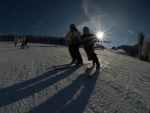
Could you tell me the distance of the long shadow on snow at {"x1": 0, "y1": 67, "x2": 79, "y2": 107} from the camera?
4524 mm

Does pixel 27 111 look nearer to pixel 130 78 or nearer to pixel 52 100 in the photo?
pixel 52 100

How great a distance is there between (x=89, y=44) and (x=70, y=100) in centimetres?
364

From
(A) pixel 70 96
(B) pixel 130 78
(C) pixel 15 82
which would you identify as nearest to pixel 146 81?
(B) pixel 130 78

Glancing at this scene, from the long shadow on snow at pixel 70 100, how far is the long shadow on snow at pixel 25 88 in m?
0.70

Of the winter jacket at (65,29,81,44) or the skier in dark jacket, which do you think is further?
the winter jacket at (65,29,81,44)

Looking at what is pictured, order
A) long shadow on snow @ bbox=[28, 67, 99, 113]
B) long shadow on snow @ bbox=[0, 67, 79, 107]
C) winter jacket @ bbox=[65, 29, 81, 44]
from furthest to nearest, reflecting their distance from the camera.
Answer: winter jacket @ bbox=[65, 29, 81, 44]
long shadow on snow @ bbox=[0, 67, 79, 107]
long shadow on snow @ bbox=[28, 67, 99, 113]

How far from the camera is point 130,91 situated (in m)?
4.96

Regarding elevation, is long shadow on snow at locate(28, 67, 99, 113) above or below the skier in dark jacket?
below

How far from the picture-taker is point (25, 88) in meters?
5.26

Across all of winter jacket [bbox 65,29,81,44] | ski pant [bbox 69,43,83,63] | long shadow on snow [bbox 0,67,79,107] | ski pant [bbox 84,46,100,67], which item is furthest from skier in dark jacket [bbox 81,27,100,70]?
long shadow on snow [bbox 0,67,79,107]

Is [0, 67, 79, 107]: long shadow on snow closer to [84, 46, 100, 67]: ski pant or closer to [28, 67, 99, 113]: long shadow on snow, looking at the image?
[28, 67, 99, 113]: long shadow on snow

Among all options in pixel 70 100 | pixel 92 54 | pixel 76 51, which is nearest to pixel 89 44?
pixel 92 54

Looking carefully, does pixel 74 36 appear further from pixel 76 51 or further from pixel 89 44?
pixel 89 44

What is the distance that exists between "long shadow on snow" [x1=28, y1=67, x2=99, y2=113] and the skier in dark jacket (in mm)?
1931
